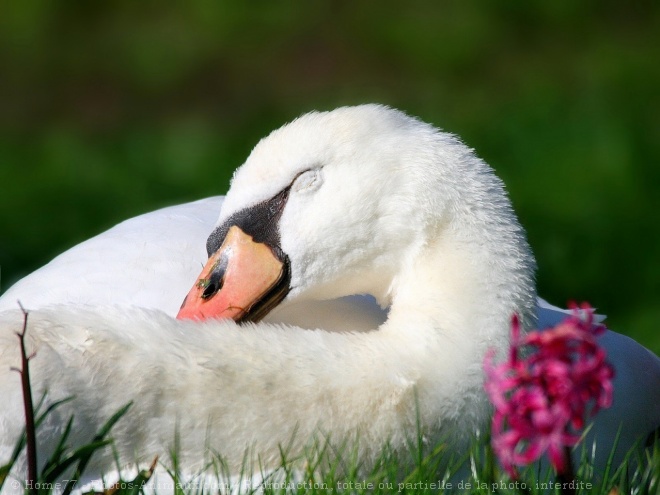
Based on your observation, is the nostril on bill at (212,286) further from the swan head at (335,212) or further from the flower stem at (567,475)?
the flower stem at (567,475)

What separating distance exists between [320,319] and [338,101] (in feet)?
21.3

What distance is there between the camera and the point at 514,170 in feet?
23.5

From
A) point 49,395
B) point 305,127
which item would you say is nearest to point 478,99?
point 305,127

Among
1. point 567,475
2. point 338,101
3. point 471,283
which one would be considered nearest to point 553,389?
point 567,475

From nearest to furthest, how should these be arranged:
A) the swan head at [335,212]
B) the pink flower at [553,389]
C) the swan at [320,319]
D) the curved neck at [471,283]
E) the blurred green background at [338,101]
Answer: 1. the pink flower at [553,389]
2. the swan at [320,319]
3. the curved neck at [471,283]
4. the swan head at [335,212]
5. the blurred green background at [338,101]

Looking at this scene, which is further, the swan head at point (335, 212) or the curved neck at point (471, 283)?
the swan head at point (335, 212)

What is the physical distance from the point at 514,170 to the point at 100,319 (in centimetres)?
494

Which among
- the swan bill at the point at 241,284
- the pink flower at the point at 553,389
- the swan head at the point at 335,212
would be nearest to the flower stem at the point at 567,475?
the pink flower at the point at 553,389

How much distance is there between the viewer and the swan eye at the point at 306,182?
9.12 ft

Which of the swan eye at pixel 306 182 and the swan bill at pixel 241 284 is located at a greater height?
the swan eye at pixel 306 182

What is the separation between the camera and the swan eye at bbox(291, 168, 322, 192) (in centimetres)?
278

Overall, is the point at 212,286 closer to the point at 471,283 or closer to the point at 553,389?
the point at 471,283

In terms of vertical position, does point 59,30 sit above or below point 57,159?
above

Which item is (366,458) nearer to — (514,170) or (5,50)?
(514,170)
